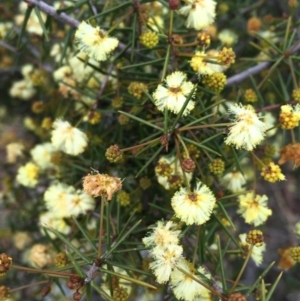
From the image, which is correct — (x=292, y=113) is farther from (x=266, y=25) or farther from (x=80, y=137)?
(x=266, y=25)

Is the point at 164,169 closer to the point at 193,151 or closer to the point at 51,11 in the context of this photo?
the point at 193,151

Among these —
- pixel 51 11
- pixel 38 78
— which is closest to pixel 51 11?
pixel 51 11

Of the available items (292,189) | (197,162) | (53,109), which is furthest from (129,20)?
(292,189)

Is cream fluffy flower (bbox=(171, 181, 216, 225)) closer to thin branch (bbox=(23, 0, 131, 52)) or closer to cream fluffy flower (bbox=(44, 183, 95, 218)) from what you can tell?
cream fluffy flower (bbox=(44, 183, 95, 218))

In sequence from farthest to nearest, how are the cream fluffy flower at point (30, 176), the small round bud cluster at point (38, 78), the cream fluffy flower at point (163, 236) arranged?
the small round bud cluster at point (38, 78) → the cream fluffy flower at point (30, 176) → the cream fluffy flower at point (163, 236)

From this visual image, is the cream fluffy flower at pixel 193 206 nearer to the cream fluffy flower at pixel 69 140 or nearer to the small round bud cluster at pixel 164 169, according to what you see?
the small round bud cluster at pixel 164 169

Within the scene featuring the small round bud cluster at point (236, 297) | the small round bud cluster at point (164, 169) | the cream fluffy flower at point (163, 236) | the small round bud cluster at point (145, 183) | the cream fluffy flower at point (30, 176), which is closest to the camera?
the small round bud cluster at point (236, 297)

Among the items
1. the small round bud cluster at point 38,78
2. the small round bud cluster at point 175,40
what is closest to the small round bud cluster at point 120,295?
the small round bud cluster at point 175,40
